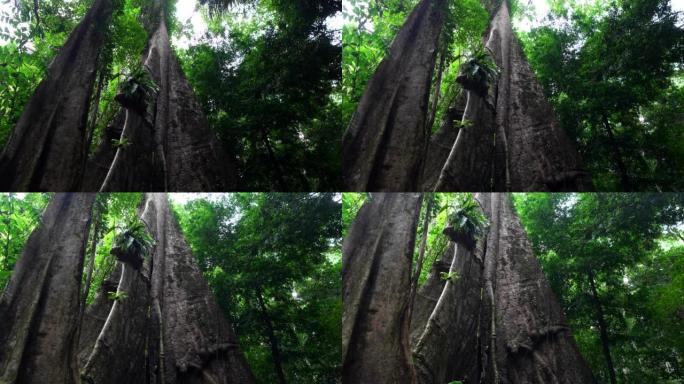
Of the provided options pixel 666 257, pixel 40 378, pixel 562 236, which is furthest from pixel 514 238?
pixel 40 378

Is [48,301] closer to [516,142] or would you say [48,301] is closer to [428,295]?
[428,295]

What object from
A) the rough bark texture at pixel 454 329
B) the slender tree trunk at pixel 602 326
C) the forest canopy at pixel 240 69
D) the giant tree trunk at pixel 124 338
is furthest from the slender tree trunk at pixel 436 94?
the giant tree trunk at pixel 124 338

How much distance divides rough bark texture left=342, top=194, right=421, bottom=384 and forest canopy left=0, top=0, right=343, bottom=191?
42 centimetres

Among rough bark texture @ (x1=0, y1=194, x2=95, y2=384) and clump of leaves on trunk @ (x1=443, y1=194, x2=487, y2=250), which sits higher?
clump of leaves on trunk @ (x1=443, y1=194, x2=487, y2=250)

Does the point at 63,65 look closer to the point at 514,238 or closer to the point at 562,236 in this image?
the point at 514,238

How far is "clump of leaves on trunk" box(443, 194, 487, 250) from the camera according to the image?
3.67 metres

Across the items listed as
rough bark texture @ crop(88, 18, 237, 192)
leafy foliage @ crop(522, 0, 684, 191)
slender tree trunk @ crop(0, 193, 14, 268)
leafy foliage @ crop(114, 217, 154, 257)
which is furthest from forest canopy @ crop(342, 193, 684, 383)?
slender tree trunk @ crop(0, 193, 14, 268)

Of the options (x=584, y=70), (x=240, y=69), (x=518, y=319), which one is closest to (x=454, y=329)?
(x=518, y=319)

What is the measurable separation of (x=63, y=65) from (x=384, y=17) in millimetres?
A: 2061

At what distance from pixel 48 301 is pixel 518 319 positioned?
→ 2967 millimetres

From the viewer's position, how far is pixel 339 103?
11.8 feet

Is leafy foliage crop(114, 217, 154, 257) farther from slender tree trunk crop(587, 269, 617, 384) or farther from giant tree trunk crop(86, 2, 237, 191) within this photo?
slender tree trunk crop(587, 269, 617, 384)

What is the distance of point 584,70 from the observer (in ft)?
12.3

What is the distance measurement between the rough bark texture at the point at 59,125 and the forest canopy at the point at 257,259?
16 cm
